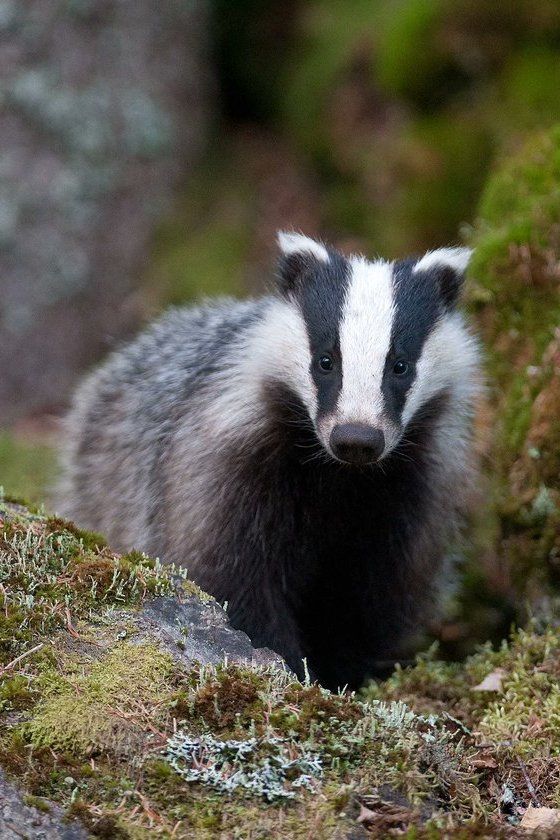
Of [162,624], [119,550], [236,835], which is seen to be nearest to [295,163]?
[119,550]

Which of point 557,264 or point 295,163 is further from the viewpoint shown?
point 295,163

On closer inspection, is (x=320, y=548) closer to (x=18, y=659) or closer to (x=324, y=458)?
(x=324, y=458)

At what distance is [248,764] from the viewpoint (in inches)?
133

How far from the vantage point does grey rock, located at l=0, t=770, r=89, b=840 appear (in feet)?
10.1

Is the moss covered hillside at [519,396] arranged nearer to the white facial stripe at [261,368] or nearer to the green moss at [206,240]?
the white facial stripe at [261,368]

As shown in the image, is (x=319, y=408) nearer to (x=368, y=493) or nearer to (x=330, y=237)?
(x=368, y=493)

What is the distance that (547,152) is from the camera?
275 inches

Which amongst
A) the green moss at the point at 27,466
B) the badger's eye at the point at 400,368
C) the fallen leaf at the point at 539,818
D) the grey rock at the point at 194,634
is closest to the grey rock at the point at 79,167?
the green moss at the point at 27,466

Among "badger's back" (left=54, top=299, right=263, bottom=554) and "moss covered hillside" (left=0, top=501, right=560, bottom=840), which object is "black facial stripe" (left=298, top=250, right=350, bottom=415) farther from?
"moss covered hillside" (left=0, top=501, right=560, bottom=840)

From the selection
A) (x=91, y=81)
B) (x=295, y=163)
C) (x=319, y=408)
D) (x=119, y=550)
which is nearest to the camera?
(x=319, y=408)

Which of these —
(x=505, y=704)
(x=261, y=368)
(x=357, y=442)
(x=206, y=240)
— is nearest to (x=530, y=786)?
(x=505, y=704)

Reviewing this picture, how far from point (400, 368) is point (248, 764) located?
1955 mm

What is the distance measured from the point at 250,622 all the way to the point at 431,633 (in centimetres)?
187

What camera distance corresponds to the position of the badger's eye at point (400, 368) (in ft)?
15.5
